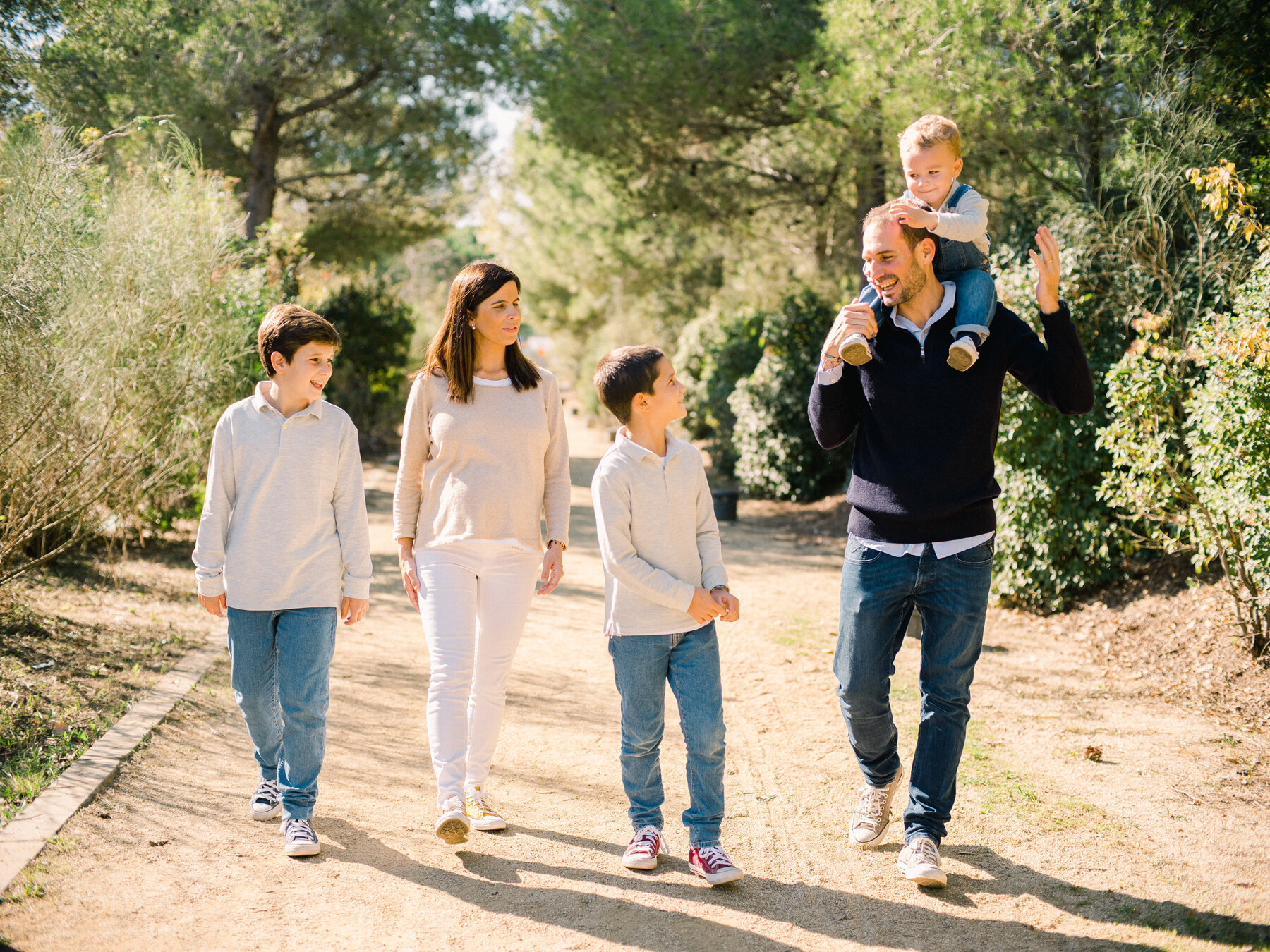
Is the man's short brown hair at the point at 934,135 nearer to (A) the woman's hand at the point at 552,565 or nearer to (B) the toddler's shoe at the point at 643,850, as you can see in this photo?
(A) the woman's hand at the point at 552,565

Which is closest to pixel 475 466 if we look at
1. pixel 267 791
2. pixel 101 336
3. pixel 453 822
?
pixel 453 822

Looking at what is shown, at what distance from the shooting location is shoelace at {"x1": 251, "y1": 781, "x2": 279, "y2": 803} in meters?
3.88

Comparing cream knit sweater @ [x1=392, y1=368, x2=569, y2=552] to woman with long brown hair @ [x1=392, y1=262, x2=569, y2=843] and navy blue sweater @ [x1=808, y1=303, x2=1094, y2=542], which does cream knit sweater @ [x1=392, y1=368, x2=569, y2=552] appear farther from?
navy blue sweater @ [x1=808, y1=303, x2=1094, y2=542]

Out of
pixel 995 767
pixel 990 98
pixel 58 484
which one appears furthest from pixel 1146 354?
pixel 58 484

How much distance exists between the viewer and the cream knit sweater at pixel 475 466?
11.7ft

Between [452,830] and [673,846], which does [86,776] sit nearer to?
[452,830]

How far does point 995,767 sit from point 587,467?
1287cm

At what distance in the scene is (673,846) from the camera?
3715 millimetres

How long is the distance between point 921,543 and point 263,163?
13569 mm

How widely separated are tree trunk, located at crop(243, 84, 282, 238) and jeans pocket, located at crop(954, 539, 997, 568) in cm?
1297

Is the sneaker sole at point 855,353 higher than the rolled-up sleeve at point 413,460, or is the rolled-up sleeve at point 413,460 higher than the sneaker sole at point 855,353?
the sneaker sole at point 855,353

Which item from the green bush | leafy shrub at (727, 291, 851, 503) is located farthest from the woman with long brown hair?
the green bush

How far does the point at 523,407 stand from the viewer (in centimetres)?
369

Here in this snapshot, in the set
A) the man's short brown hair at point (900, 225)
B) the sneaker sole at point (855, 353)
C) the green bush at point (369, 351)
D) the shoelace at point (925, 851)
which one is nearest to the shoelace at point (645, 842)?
the shoelace at point (925, 851)
